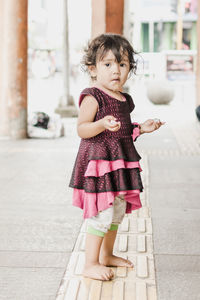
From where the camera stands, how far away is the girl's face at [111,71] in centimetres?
281

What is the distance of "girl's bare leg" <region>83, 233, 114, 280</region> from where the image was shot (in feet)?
9.30

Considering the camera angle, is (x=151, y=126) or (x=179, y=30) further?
(x=179, y=30)

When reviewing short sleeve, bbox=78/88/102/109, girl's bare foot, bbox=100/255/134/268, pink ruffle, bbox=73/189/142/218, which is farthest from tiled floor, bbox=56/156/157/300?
short sleeve, bbox=78/88/102/109

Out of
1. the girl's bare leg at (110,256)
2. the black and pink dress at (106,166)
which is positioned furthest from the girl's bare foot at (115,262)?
the black and pink dress at (106,166)

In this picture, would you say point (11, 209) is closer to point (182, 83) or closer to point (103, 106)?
point (103, 106)

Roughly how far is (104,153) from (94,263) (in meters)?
0.62

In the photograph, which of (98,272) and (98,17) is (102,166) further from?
(98,17)

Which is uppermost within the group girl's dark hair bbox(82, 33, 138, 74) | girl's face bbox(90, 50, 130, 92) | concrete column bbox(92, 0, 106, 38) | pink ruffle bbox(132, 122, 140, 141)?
concrete column bbox(92, 0, 106, 38)

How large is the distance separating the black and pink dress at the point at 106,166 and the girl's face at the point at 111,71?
6 centimetres

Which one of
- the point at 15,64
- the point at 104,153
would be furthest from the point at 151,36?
the point at 104,153

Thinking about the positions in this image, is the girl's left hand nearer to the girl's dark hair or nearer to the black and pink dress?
the black and pink dress

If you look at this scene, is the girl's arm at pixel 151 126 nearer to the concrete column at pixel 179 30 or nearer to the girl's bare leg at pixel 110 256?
the girl's bare leg at pixel 110 256

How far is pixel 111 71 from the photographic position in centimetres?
281

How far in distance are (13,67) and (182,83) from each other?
1723cm
